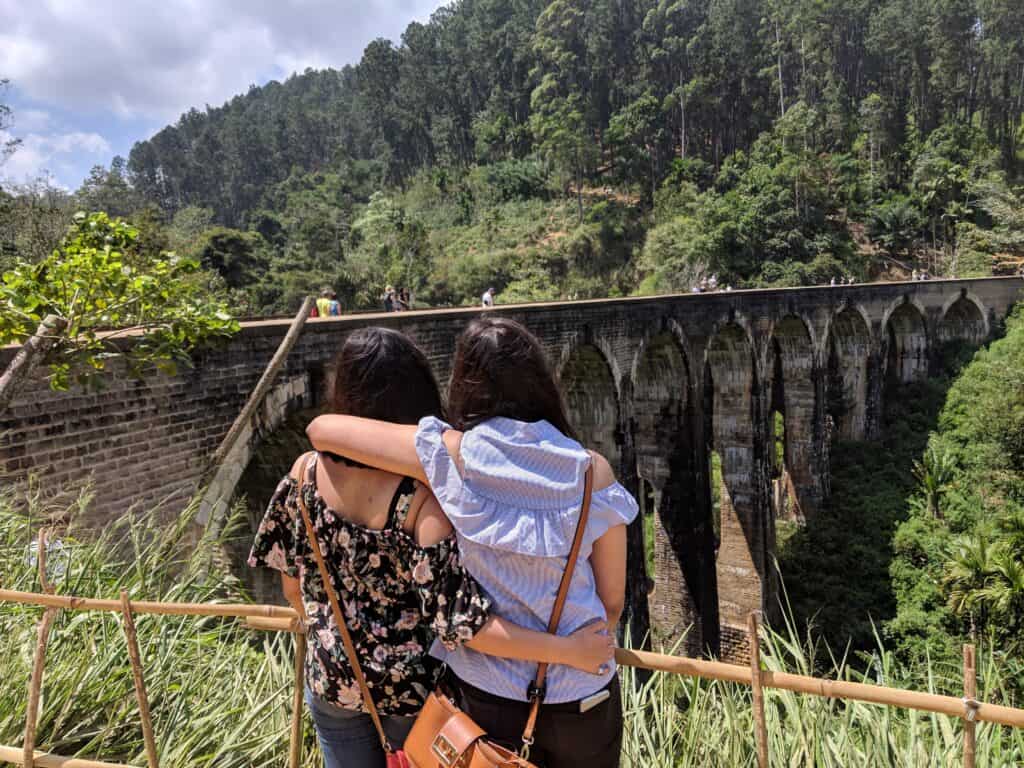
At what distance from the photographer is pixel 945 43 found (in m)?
39.2

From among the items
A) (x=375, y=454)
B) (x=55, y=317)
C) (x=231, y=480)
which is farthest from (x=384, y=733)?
(x=231, y=480)

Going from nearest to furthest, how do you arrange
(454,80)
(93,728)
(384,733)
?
(384,733)
(93,728)
(454,80)

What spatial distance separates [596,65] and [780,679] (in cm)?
4909

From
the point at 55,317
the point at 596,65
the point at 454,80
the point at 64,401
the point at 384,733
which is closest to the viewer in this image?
the point at 384,733

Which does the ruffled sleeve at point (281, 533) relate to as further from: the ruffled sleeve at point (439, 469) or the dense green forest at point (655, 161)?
the dense green forest at point (655, 161)

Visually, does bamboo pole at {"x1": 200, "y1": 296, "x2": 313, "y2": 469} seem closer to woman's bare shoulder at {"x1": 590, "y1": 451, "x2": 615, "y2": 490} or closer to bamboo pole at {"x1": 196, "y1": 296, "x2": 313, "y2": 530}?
bamboo pole at {"x1": 196, "y1": 296, "x2": 313, "y2": 530}

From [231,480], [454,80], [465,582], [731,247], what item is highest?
[454,80]

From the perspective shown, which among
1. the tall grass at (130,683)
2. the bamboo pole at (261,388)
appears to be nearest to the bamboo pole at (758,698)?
the tall grass at (130,683)

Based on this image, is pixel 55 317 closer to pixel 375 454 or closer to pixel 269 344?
pixel 269 344

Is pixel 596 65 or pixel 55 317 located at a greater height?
pixel 596 65

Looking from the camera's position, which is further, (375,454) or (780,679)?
(780,679)

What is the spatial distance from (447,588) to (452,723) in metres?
0.23

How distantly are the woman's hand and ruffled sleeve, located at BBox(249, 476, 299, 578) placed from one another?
611mm

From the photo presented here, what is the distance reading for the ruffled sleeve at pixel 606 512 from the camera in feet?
4.28
